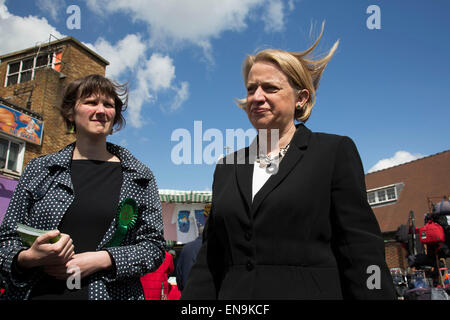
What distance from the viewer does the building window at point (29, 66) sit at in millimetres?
20078

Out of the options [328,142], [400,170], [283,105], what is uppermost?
[400,170]

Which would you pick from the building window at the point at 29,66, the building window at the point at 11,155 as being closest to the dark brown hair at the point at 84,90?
the building window at the point at 11,155

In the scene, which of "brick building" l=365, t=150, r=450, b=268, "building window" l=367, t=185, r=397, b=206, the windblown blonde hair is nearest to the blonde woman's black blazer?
the windblown blonde hair

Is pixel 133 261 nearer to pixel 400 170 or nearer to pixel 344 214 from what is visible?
pixel 344 214

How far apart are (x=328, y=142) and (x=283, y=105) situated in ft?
0.94

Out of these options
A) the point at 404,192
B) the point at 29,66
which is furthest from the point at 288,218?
the point at 404,192

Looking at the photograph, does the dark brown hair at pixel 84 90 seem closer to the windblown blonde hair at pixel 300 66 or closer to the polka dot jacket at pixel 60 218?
the polka dot jacket at pixel 60 218

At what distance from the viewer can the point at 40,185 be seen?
189 cm

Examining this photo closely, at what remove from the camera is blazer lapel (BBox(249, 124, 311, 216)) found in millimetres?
1445

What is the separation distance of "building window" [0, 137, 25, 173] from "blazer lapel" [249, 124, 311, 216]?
15.9 m

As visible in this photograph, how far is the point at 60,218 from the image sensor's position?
5.74ft

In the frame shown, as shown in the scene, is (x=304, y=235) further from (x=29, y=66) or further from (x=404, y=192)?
(x=404, y=192)

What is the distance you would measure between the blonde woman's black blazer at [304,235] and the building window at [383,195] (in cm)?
2505

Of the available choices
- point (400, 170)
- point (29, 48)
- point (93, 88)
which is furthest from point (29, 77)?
point (400, 170)
